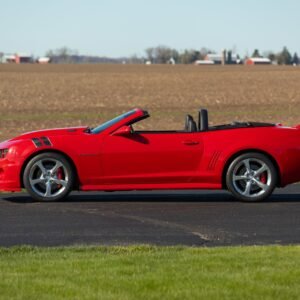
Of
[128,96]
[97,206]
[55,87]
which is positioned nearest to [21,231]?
[97,206]

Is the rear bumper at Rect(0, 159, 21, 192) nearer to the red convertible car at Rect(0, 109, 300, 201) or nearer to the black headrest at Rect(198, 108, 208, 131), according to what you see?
the red convertible car at Rect(0, 109, 300, 201)

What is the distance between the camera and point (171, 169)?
1214cm

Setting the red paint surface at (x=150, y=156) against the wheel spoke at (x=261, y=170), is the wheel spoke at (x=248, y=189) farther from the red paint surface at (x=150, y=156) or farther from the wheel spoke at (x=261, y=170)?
the red paint surface at (x=150, y=156)

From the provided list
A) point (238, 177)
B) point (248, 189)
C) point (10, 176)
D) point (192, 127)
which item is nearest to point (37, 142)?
point (10, 176)

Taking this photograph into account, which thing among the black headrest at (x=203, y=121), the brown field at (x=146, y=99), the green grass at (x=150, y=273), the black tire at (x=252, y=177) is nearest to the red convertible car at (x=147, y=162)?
the black tire at (x=252, y=177)

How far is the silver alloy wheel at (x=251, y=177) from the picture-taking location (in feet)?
39.9

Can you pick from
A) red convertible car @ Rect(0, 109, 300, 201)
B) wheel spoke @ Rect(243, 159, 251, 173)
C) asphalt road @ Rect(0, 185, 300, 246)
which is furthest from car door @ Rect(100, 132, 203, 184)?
wheel spoke @ Rect(243, 159, 251, 173)

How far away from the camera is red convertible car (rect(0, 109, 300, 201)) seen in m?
12.1

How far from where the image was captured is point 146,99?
4909 cm

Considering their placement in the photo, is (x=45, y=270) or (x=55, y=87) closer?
(x=45, y=270)

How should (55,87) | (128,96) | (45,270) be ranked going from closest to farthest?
(45,270), (128,96), (55,87)

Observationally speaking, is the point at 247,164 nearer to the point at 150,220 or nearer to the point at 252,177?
the point at 252,177

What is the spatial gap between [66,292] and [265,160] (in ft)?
20.2

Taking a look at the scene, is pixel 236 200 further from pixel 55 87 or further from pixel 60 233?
pixel 55 87
